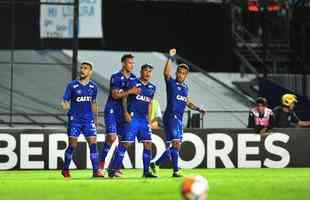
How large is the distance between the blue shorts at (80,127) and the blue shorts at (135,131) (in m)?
0.66

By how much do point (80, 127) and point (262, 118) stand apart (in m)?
7.43

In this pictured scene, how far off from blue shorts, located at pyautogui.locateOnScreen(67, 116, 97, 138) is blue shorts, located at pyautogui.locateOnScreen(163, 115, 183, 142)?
1.54 m

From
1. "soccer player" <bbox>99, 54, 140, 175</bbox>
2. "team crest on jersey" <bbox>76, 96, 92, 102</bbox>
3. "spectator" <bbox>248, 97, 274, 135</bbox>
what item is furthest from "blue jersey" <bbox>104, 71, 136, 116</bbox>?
"spectator" <bbox>248, 97, 274, 135</bbox>

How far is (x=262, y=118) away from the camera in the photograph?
23844 millimetres

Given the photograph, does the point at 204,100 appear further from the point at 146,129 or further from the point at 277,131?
the point at 146,129

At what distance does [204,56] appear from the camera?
1388 inches

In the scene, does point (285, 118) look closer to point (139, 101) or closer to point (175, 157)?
point (175, 157)

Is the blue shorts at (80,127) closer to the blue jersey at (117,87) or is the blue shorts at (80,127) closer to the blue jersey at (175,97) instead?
the blue jersey at (117,87)

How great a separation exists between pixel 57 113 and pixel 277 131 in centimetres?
787

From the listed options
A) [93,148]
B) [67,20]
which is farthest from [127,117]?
[67,20]

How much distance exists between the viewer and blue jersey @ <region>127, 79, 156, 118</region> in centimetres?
1775

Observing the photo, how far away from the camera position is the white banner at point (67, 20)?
2825cm

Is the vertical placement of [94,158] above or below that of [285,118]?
below

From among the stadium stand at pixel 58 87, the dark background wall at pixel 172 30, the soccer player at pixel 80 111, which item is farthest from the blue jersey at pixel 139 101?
the dark background wall at pixel 172 30
